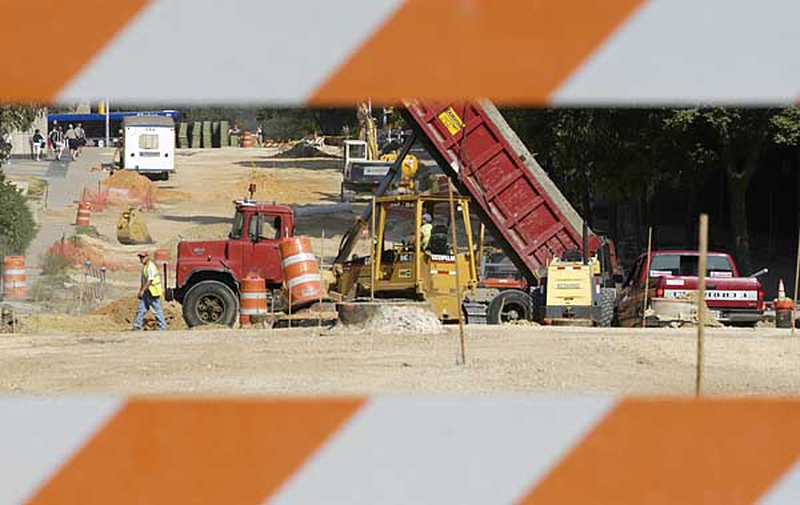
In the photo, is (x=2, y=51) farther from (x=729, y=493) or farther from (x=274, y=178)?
(x=274, y=178)

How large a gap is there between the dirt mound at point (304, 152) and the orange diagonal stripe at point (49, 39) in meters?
75.2

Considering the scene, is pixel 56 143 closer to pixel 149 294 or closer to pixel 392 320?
pixel 149 294

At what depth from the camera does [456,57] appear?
2.07 metres

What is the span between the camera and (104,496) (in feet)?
7.46

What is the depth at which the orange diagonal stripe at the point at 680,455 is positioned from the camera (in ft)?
7.41

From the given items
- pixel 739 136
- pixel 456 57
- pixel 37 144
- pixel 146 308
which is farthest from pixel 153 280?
pixel 37 144

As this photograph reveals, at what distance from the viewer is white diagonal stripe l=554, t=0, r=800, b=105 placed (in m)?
2.10

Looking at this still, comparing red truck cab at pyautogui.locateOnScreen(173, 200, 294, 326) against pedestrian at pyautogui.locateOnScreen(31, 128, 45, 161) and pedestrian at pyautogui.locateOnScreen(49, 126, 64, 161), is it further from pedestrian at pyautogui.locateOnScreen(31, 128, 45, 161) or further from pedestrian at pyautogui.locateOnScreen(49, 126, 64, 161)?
pedestrian at pyautogui.locateOnScreen(49, 126, 64, 161)

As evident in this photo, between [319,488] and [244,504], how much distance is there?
0.44ft

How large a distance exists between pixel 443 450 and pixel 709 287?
2028 cm

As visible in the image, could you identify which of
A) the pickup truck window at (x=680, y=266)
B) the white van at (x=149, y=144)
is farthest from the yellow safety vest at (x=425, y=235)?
the white van at (x=149, y=144)

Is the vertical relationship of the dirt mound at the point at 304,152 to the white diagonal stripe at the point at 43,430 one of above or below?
above

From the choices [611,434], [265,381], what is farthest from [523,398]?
[265,381]

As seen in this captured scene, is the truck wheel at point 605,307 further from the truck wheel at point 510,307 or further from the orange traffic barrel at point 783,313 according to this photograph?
the orange traffic barrel at point 783,313
